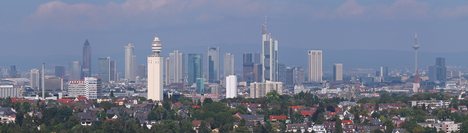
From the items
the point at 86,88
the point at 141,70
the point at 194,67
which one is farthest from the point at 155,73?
the point at 141,70

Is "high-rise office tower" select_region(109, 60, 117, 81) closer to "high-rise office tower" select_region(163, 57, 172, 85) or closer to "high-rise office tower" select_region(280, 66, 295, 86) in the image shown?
"high-rise office tower" select_region(163, 57, 172, 85)

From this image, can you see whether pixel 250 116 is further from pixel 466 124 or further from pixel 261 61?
pixel 261 61

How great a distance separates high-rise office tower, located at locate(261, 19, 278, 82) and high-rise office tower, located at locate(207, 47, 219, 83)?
459 centimetres

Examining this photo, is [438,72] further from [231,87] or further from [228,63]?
[231,87]

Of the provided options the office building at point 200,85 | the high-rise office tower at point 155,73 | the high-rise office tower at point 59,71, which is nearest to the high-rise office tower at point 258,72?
the office building at point 200,85

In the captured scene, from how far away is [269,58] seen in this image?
434 feet

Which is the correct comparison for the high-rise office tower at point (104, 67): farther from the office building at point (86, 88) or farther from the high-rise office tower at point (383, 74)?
A: the office building at point (86, 88)

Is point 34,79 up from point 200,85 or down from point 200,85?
up

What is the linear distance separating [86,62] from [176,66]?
7839 mm

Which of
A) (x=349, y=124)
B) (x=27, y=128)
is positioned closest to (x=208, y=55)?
(x=349, y=124)

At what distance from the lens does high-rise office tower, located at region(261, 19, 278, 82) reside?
422ft

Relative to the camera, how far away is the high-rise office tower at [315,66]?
141 metres

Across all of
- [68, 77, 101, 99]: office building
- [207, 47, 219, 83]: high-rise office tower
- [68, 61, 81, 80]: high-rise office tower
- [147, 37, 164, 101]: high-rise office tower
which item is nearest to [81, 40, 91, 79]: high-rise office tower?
[68, 61, 81, 80]: high-rise office tower

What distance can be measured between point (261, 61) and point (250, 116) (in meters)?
79.6
